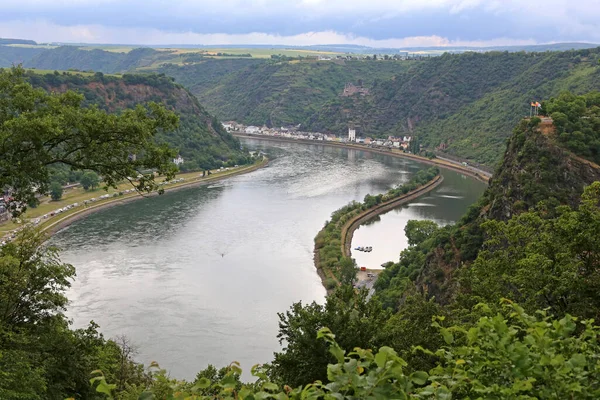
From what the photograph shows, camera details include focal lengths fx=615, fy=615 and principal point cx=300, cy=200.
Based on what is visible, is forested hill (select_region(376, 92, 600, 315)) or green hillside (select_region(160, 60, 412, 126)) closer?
forested hill (select_region(376, 92, 600, 315))

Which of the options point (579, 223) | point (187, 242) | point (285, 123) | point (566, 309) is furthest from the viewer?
point (285, 123)

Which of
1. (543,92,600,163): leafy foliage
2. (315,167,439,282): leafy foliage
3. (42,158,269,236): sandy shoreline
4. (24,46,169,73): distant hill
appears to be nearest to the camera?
(543,92,600,163): leafy foliage

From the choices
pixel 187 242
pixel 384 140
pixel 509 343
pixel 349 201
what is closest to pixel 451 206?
pixel 349 201

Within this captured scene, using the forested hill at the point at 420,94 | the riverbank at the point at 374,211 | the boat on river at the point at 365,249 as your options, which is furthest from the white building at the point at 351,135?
the boat on river at the point at 365,249

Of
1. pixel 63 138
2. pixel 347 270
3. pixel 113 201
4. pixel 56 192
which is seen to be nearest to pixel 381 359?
pixel 63 138

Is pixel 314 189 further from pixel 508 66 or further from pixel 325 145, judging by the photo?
pixel 508 66

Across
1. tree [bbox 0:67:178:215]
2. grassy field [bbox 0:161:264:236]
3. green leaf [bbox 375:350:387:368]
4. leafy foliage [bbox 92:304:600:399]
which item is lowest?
grassy field [bbox 0:161:264:236]

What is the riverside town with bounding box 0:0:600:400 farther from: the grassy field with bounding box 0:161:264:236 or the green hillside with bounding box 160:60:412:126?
the green hillside with bounding box 160:60:412:126

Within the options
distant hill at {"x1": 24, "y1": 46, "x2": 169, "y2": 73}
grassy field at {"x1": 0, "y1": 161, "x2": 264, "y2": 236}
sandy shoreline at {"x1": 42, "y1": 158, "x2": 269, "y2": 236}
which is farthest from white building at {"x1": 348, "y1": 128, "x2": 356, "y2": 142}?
distant hill at {"x1": 24, "y1": 46, "x2": 169, "y2": 73}
